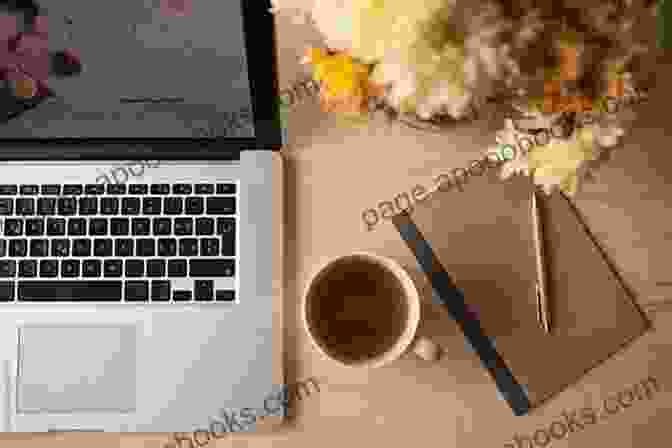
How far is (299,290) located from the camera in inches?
27.6

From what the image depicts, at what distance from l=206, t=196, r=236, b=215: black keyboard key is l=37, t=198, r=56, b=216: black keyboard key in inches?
6.2

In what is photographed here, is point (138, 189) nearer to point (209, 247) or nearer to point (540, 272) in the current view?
point (209, 247)

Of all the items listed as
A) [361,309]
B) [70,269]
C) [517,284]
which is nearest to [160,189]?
[70,269]

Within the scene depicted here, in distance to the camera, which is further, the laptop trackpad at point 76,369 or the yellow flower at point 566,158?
the laptop trackpad at point 76,369

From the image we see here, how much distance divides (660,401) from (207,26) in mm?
568

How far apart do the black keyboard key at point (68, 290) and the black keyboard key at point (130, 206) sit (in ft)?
0.23

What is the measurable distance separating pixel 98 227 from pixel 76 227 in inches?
0.9

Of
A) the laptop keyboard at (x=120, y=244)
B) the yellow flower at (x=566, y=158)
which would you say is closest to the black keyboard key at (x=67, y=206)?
the laptop keyboard at (x=120, y=244)

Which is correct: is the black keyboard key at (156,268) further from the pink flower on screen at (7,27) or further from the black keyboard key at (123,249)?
the pink flower on screen at (7,27)

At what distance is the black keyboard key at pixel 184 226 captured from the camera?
681 millimetres

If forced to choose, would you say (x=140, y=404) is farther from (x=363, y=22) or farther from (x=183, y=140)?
(x=363, y=22)

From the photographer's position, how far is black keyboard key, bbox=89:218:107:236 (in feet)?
2.25

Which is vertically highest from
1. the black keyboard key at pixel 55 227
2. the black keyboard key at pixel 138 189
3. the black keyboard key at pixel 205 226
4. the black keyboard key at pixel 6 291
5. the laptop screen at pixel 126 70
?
the laptop screen at pixel 126 70

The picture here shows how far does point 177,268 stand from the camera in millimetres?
675
